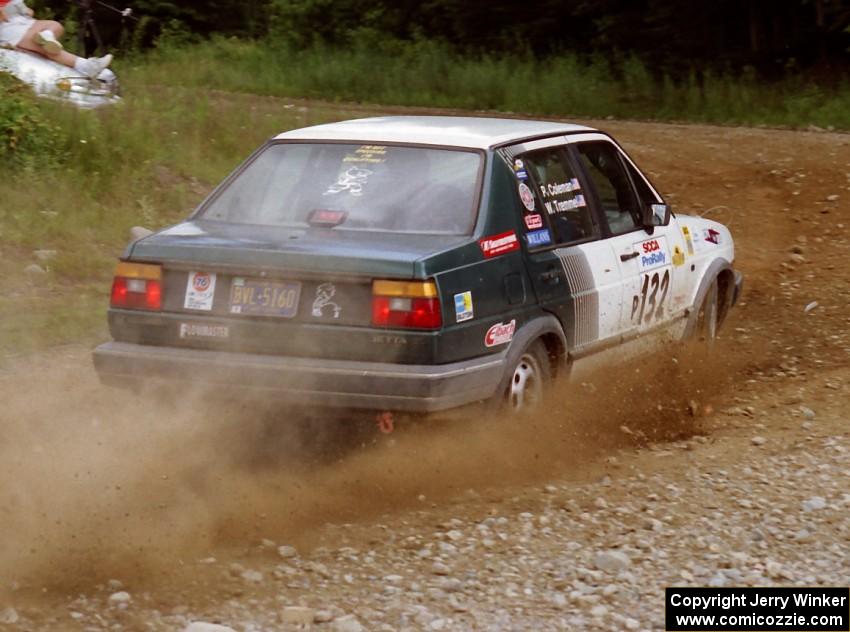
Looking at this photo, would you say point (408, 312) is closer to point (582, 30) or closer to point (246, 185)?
point (246, 185)

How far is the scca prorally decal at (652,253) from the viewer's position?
768cm

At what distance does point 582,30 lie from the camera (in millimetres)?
26391

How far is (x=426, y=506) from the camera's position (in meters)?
5.99

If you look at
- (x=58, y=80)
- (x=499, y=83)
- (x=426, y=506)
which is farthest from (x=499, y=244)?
(x=499, y=83)

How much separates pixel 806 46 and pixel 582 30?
5.31 meters

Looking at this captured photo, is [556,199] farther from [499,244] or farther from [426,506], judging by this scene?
[426,506]

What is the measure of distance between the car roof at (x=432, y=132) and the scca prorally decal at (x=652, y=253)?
773mm

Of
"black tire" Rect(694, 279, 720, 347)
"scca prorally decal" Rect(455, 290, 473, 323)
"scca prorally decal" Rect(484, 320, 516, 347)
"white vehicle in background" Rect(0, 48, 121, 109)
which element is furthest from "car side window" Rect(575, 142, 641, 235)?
"white vehicle in background" Rect(0, 48, 121, 109)

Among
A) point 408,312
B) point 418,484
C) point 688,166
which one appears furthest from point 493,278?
point 688,166

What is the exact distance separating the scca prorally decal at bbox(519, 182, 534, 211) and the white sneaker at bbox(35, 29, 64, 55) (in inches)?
361

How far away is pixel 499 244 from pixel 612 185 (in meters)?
1.50

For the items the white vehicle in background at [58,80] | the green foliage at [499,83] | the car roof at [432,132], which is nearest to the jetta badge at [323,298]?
the car roof at [432,132]

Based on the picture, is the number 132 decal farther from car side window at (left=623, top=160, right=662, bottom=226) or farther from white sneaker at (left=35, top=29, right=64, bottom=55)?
white sneaker at (left=35, top=29, right=64, bottom=55)

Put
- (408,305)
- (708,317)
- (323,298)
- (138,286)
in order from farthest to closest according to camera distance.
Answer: (708,317) → (138,286) → (323,298) → (408,305)
